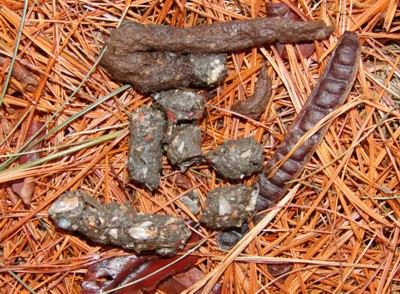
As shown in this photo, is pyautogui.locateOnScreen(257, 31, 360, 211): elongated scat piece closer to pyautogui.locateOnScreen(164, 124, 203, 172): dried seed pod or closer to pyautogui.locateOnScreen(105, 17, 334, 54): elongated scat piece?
pyautogui.locateOnScreen(105, 17, 334, 54): elongated scat piece

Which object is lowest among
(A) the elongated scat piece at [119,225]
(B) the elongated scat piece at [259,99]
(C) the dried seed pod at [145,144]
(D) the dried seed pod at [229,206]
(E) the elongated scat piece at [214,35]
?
(A) the elongated scat piece at [119,225]

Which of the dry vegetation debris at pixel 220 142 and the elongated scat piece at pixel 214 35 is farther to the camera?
the dry vegetation debris at pixel 220 142

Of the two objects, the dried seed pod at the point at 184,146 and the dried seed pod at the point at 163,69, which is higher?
the dried seed pod at the point at 163,69

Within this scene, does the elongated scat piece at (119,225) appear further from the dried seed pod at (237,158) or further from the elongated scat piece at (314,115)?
the elongated scat piece at (314,115)

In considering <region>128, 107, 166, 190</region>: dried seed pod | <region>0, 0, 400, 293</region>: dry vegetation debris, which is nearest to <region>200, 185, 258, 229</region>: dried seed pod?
<region>0, 0, 400, 293</region>: dry vegetation debris

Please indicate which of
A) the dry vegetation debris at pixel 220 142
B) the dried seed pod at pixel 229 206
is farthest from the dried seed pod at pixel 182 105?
the dried seed pod at pixel 229 206

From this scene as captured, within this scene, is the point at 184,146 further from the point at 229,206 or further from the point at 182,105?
the point at 229,206
